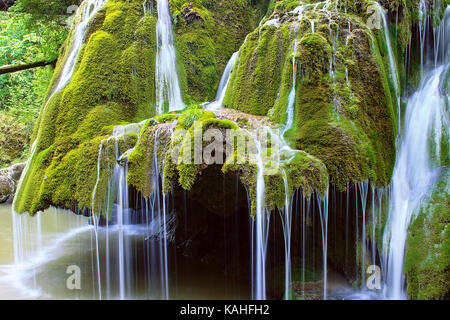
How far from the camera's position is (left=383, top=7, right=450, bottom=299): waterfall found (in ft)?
21.6

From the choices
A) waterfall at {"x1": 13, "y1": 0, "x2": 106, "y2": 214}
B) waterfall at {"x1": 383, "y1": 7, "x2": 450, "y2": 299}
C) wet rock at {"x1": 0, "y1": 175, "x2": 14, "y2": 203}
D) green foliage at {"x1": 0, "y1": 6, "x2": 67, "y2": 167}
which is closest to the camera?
waterfall at {"x1": 383, "y1": 7, "x2": 450, "y2": 299}

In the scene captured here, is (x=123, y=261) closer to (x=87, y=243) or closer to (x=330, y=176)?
(x=87, y=243)

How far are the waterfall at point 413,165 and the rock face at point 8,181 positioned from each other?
46.9 feet

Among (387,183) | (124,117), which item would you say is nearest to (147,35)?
(124,117)

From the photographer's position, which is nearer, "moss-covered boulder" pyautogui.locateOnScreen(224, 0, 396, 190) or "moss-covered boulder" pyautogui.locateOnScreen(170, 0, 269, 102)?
"moss-covered boulder" pyautogui.locateOnScreen(224, 0, 396, 190)

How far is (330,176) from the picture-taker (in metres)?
5.77

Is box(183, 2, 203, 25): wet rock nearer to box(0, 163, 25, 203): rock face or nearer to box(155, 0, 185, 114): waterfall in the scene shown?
box(155, 0, 185, 114): waterfall

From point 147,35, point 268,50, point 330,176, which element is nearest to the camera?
point 330,176

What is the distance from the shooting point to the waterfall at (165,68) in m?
9.04

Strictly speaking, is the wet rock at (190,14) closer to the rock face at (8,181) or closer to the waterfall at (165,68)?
the waterfall at (165,68)

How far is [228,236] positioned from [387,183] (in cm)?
338

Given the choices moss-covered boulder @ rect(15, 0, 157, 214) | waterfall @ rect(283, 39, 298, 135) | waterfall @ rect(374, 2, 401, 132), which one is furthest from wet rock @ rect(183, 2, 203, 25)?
waterfall @ rect(374, 2, 401, 132)

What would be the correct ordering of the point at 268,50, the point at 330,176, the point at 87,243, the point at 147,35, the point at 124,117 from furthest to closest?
the point at 87,243
the point at 147,35
the point at 124,117
the point at 268,50
the point at 330,176

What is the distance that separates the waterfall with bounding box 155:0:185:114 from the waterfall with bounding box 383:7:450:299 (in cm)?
537
